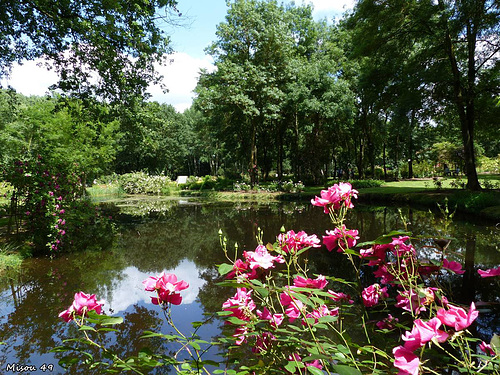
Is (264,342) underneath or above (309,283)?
underneath

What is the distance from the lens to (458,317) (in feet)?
2.41

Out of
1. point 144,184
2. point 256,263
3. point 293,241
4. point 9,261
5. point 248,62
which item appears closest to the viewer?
point 256,263

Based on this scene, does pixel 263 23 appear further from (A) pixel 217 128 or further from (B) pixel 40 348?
(B) pixel 40 348

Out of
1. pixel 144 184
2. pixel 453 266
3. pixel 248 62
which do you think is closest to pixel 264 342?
pixel 453 266

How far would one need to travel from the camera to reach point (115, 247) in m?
6.12

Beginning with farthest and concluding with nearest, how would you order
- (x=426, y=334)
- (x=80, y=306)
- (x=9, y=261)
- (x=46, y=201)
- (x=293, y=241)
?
(x=46, y=201), (x=9, y=261), (x=293, y=241), (x=80, y=306), (x=426, y=334)

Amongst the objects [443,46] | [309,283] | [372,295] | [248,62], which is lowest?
[372,295]

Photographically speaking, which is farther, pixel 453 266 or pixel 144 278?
pixel 144 278

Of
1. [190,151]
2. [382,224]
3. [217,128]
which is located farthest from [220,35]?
[190,151]

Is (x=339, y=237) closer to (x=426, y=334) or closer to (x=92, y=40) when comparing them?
(x=426, y=334)

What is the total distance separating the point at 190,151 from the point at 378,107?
3514 centimetres

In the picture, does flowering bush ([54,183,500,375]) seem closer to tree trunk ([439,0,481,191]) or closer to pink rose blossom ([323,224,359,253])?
pink rose blossom ([323,224,359,253])

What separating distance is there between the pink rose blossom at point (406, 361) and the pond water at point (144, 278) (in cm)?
52

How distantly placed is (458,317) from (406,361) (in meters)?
0.17
